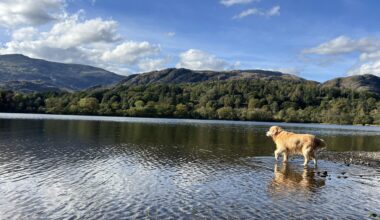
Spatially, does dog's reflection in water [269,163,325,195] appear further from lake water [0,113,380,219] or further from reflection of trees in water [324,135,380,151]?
reflection of trees in water [324,135,380,151]

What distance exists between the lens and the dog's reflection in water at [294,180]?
21797 millimetres

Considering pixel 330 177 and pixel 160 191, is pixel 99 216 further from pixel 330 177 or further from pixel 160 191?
pixel 330 177

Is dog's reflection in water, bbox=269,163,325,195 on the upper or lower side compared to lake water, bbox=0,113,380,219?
upper

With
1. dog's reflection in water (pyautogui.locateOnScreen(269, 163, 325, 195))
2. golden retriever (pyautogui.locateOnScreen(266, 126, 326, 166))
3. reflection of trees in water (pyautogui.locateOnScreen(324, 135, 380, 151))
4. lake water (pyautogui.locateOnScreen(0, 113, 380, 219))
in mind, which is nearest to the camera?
lake water (pyautogui.locateOnScreen(0, 113, 380, 219))

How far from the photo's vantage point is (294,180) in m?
24.6

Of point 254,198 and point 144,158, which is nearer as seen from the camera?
point 254,198

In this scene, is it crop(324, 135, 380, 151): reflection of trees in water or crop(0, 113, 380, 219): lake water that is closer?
crop(0, 113, 380, 219): lake water

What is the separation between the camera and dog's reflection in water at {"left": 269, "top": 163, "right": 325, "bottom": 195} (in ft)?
71.5

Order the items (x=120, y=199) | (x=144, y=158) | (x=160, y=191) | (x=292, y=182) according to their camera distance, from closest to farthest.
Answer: (x=120, y=199), (x=160, y=191), (x=292, y=182), (x=144, y=158)

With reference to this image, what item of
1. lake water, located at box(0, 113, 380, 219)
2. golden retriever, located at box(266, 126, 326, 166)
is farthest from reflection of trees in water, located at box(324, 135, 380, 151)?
lake water, located at box(0, 113, 380, 219)

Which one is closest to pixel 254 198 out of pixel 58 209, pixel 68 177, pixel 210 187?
pixel 210 187

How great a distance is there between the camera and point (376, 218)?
16438 millimetres

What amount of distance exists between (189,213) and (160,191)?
14.4 ft

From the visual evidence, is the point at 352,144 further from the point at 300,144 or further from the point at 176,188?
the point at 176,188
